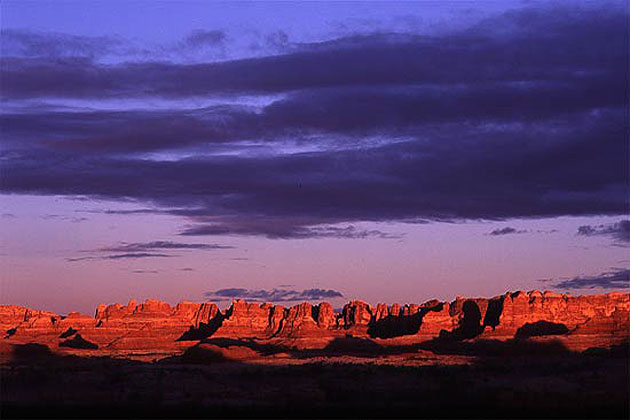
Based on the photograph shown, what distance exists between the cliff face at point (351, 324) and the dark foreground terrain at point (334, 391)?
139 ft

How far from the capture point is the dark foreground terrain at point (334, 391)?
5184cm

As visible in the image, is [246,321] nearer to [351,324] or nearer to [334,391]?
[351,324]

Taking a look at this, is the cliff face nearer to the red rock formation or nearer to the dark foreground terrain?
the red rock formation

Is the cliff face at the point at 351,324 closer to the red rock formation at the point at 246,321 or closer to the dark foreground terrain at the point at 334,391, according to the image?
the red rock formation at the point at 246,321

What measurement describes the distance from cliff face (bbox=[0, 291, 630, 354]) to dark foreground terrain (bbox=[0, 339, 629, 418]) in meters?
42.4

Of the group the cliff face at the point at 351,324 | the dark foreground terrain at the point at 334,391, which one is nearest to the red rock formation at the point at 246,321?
the cliff face at the point at 351,324

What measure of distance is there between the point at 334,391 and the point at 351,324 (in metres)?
123

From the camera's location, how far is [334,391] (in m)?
65.1

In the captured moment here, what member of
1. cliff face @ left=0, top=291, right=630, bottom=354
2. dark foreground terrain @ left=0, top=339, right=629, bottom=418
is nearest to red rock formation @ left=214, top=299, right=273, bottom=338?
cliff face @ left=0, top=291, right=630, bottom=354

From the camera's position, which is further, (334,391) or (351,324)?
(351,324)

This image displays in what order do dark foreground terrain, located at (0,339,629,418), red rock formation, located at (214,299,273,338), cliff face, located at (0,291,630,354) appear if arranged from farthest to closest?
red rock formation, located at (214,299,273,338), cliff face, located at (0,291,630,354), dark foreground terrain, located at (0,339,629,418)

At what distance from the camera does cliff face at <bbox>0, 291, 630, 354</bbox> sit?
5910 inches

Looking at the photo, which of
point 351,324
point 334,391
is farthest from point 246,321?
point 334,391

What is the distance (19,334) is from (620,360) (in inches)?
4822
